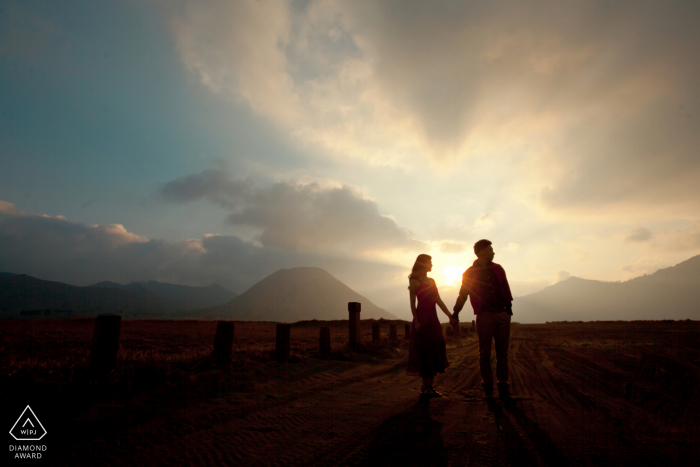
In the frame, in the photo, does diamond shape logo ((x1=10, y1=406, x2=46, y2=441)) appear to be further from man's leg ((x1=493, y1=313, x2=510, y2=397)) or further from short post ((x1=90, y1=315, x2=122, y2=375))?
man's leg ((x1=493, y1=313, x2=510, y2=397))

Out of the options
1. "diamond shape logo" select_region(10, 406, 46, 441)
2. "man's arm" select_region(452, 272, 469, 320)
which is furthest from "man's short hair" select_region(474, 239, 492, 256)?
"diamond shape logo" select_region(10, 406, 46, 441)

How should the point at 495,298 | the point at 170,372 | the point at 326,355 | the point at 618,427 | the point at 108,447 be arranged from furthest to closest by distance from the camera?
1. the point at 326,355
2. the point at 495,298
3. the point at 170,372
4. the point at 618,427
5. the point at 108,447

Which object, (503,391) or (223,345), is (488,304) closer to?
(503,391)

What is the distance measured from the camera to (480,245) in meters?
5.43

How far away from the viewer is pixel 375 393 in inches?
203

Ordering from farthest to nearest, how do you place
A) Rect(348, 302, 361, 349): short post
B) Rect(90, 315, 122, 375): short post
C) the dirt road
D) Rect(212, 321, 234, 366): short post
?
Rect(348, 302, 361, 349): short post < Rect(212, 321, 234, 366): short post < Rect(90, 315, 122, 375): short post < the dirt road

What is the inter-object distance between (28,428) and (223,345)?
3186 mm

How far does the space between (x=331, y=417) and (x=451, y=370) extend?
16.4ft

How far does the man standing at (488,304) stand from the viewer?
16.3 ft

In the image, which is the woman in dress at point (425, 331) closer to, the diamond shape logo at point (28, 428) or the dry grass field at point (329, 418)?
the dry grass field at point (329, 418)

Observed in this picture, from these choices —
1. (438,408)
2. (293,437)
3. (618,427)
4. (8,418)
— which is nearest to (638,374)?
(618,427)

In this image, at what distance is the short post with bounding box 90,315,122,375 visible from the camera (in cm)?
411

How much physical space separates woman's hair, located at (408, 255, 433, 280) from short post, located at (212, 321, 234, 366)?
355 centimetres

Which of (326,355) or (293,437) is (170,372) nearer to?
(293,437)
